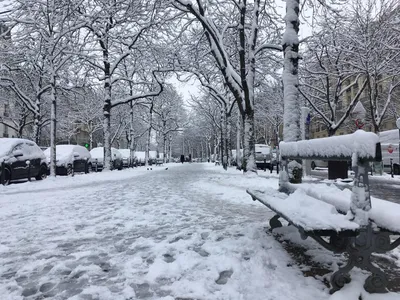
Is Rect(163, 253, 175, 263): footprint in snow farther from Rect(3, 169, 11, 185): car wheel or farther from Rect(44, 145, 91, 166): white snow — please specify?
Rect(44, 145, 91, 166): white snow

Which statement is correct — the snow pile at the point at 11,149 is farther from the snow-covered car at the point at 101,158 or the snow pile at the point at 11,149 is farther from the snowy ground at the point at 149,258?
the snow-covered car at the point at 101,158

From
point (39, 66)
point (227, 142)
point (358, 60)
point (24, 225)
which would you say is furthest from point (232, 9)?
point (24, 225)

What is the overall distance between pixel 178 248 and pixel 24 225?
9.96ft

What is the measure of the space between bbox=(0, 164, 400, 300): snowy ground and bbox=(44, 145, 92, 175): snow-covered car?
39.1 ft

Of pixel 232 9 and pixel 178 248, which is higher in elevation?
pixel 232 9

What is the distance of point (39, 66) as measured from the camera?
Answer: 2222 centimetres

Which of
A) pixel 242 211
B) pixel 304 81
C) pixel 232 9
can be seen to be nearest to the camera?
pixel 242 211

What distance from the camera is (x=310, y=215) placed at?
9.05ft

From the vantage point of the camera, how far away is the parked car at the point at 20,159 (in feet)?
38.2

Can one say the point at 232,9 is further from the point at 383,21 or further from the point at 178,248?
the point at 178,248

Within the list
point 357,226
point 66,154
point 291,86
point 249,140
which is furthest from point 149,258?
point 66,154

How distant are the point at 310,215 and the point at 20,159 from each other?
41.5 feet

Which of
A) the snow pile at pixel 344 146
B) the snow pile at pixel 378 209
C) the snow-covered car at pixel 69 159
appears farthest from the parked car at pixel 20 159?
the snow pile at pixel 378 209

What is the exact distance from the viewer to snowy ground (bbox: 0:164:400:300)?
2.60 meters
